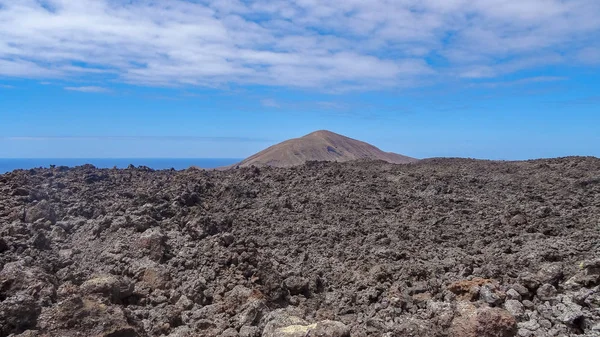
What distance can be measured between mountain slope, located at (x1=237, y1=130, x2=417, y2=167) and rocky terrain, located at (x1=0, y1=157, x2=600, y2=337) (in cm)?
1424

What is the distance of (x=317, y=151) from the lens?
3027 centimetres

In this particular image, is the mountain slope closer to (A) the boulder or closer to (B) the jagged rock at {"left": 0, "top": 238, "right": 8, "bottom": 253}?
(B) the jagged rock at {"left": 0, "top": 238, "right": 8, "bottom": 253}

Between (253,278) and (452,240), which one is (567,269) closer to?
(452,240)

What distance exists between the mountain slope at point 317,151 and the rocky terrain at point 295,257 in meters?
14.2

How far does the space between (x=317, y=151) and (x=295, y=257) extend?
22258 mm

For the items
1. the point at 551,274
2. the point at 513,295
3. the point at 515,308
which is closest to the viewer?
the point at 515,308

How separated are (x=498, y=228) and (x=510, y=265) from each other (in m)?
A: 1.72

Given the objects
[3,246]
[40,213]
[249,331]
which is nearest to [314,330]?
[249,331]

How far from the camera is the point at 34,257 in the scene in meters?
7.11

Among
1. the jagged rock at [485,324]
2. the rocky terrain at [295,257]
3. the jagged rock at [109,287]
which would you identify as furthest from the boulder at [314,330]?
the jagged rock at [109,287]

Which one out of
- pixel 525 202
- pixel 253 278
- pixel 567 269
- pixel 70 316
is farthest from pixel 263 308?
pixel 525 202

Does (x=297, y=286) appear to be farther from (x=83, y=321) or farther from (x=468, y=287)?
(x=83, y=321)

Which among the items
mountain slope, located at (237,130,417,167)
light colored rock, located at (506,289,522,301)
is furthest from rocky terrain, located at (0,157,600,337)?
mountain slope, located at (237,130,417,167)

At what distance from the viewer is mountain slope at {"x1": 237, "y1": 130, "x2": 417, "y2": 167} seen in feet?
91.9
